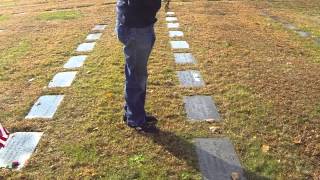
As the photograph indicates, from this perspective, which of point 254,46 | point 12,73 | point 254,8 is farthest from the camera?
point 254,8

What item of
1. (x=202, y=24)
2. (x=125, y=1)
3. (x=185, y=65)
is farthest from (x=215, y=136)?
(x=202, y=24)

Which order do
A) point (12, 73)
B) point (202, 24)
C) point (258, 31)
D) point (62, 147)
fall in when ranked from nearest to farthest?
point (62, 147) → point (12, 73) → point (258, 31) → point (202, 24)

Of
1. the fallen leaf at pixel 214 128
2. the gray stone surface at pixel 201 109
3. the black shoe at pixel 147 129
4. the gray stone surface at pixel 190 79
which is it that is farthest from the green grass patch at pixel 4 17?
the fallen leaf at pixel 214 128

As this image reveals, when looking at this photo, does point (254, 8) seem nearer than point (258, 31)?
No

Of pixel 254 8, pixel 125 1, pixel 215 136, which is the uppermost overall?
pixel 125 1

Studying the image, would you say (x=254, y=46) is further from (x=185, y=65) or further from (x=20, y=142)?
(x=20, y=142)

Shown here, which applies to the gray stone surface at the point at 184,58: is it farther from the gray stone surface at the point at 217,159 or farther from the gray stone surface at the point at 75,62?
the gray stone surface at the point at 217,159

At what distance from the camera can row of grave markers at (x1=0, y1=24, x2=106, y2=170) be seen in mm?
4266

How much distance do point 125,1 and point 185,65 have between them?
105 inches

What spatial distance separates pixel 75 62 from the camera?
753cm

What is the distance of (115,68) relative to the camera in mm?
7078

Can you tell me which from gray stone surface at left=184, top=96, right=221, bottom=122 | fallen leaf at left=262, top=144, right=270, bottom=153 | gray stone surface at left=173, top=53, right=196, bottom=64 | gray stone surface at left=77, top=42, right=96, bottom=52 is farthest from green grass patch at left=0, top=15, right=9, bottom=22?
fallen leaf at left=262, top=144, right=270, bottom=153

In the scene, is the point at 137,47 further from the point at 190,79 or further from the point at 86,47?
the point at 86,47

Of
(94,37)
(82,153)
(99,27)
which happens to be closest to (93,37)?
(94,37)
